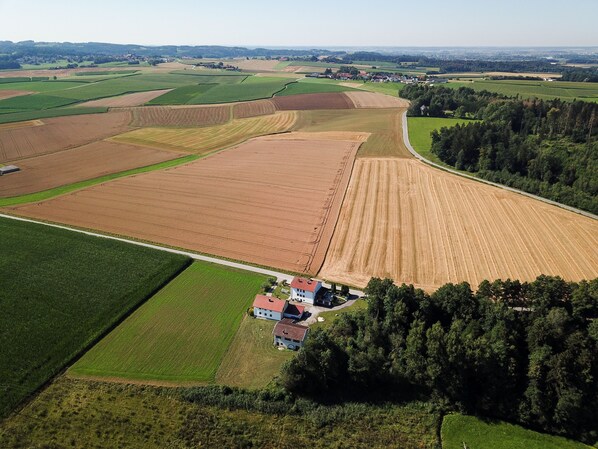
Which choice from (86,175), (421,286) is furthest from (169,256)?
(86,175)

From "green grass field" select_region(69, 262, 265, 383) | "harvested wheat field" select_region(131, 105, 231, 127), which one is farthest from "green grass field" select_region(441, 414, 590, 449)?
"harvested wheat field" select_region(131, 105, 231, 127)

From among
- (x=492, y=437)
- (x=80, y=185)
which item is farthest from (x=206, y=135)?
(x=492, y=437)

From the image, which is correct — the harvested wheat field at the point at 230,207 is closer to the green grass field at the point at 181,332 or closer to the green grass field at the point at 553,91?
the green grass field at the point at 181,332

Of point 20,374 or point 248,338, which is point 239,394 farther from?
point 20,374

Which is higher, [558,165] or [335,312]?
[558,165]

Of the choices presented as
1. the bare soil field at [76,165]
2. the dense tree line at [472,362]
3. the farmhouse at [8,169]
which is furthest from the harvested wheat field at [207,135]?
the dense tree line at [472,362]

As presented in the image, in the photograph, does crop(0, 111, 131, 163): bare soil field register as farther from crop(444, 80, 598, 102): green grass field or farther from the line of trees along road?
crop(444, 80, 598, 102): green grass field

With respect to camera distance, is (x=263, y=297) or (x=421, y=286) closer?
(x=263, y=297)
